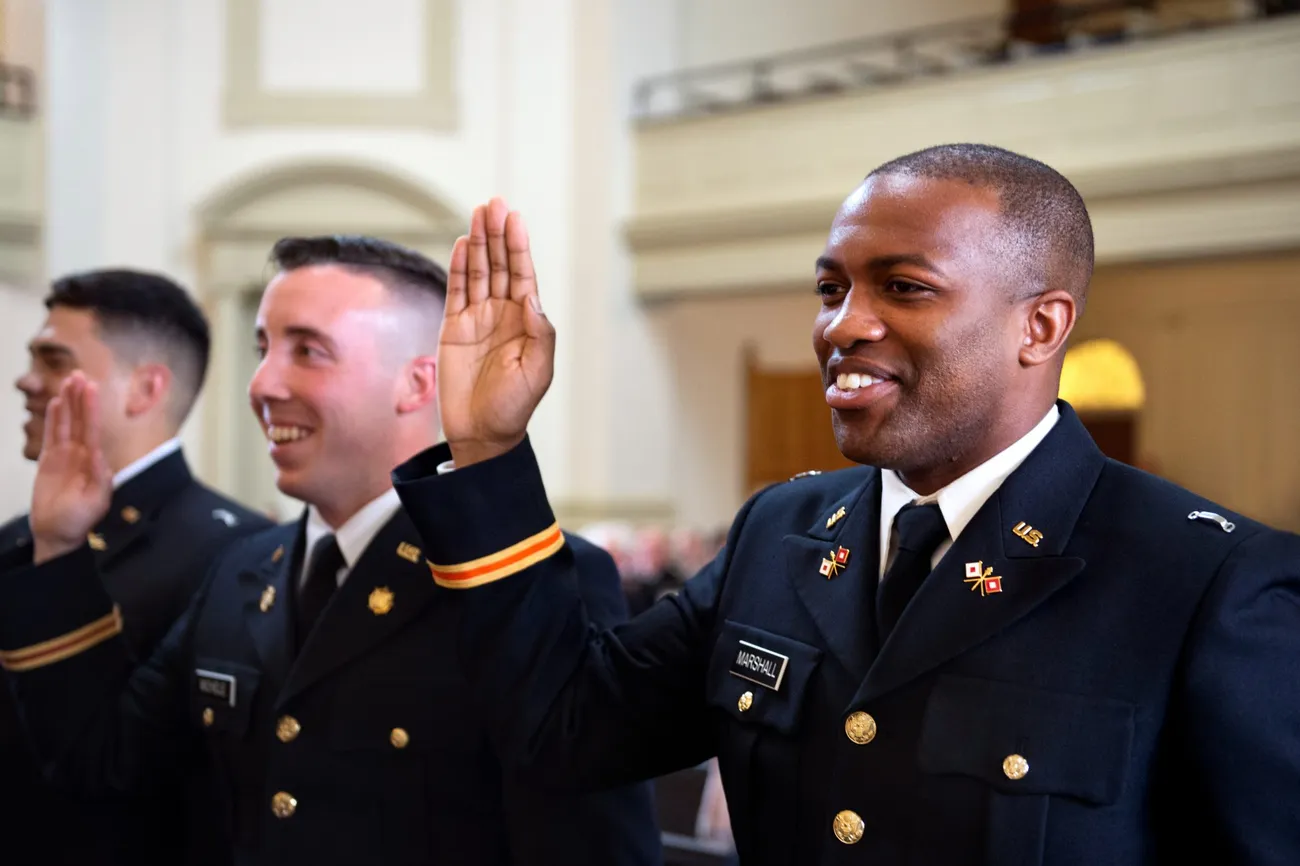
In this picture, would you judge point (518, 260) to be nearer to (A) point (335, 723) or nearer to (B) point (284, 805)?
(A) point (335, 723)

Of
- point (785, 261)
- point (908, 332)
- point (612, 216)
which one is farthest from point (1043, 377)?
point (612, 216)

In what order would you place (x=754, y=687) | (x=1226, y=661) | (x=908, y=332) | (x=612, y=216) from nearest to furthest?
(x=1226, y=661) → (x=908, y=332) → (x=754, y=687) → (x=612, y=216)

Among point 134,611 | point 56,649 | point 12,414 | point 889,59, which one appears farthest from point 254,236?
point 56,649

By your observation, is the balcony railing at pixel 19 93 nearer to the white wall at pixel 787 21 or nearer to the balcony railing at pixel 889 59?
the balcony railing at pixel 889 59

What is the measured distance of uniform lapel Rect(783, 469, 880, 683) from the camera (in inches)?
50.6

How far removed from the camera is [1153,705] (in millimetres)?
1122

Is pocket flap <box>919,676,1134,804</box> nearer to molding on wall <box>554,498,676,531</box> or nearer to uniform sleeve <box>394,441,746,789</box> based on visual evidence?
uniform sleeve <box>394,441,746,789</box>

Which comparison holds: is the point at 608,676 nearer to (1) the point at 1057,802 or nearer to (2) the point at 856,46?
(1) the point at 1057,802

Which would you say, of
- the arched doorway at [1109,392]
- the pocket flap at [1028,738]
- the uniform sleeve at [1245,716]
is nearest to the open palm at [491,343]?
the pocket flap at [1028,738]

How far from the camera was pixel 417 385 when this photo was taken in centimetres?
186

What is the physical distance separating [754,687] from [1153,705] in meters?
0.38

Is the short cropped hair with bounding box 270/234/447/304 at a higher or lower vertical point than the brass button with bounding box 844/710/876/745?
higher

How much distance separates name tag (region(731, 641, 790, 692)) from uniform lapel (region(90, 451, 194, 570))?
4.41ft

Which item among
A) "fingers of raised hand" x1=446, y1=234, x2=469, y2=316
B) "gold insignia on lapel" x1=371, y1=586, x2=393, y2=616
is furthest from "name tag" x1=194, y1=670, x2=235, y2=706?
"fingers of raised hand" x1=446, y1=234, x2=469, y2=316
